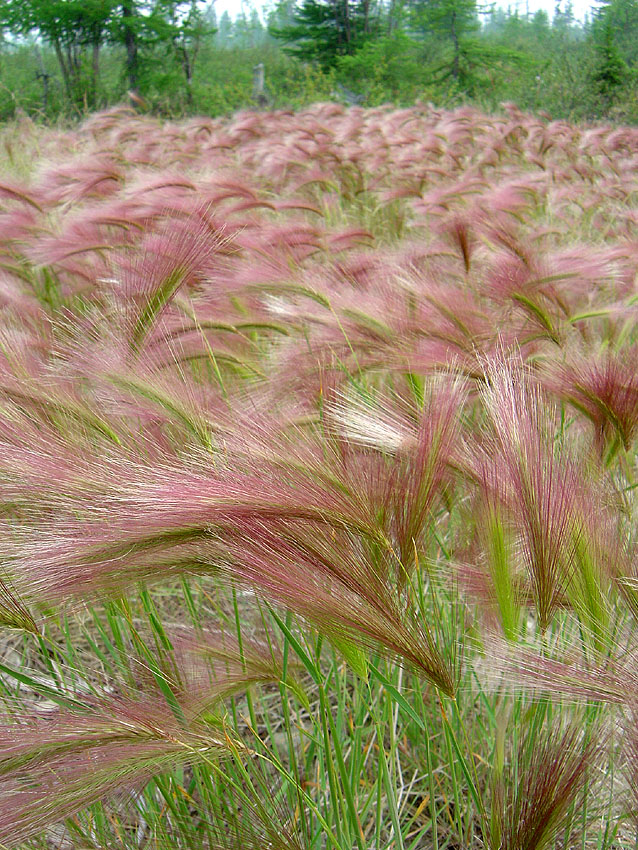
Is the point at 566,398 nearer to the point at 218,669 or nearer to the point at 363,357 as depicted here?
the point at 363,357

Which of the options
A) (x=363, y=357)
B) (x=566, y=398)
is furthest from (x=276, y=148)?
(x=566, y=398)

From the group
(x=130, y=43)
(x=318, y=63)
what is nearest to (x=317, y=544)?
(x=130, y=43)

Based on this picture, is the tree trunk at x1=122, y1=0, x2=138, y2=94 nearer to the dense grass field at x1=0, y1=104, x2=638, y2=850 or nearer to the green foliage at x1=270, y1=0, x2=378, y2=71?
the green foliage at x1=270, y1=0, x2=378, y2=71

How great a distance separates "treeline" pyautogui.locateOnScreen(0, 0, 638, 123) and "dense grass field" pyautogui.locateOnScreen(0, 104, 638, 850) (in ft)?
14.7

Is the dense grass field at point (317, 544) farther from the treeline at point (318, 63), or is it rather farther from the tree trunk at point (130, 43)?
the tree trunk at point (130, 43)

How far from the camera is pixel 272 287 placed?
1338 mm

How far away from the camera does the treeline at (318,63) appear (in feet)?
24.3

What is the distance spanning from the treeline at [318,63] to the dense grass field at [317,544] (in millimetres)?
4477

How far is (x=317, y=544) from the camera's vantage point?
571 mm

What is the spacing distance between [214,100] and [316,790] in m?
12.7

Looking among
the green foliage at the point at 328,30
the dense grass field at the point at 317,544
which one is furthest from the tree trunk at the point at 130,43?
the dense grass field at the point at 317,544

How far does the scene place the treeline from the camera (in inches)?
292

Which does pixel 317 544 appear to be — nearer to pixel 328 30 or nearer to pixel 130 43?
pixel 130 43

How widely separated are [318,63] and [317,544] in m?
18.1
